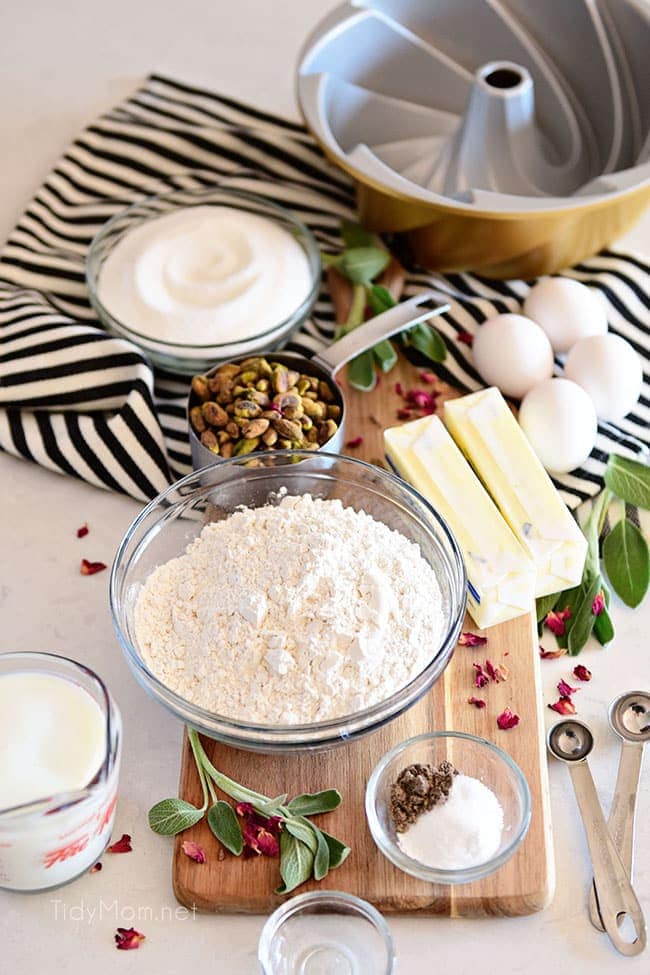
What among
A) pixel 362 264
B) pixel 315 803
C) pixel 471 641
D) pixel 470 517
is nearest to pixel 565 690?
pixel 471 641

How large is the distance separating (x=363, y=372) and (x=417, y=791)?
0.65m

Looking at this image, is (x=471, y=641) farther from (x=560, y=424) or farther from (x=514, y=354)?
(x=514, y=354)

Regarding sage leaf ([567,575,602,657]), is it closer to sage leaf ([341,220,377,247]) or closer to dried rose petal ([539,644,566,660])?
dried rose petal ([539,644,566,660])

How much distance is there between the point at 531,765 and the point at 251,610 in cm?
35

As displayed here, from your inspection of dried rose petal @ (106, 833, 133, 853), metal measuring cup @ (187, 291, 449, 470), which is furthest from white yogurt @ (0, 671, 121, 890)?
metal measuring cup @ (187, 291, 449, 470)

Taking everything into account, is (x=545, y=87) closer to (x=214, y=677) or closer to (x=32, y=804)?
(x=214, y=677)

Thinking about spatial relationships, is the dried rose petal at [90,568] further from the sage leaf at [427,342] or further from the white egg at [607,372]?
the white egg at [607,372]

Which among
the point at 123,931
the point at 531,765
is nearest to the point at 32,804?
the point at 123,931

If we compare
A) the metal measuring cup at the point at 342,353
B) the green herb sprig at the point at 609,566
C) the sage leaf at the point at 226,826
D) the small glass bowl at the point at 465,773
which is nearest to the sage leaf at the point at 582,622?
the green herb sprig at the point at 609,566

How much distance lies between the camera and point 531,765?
1.29 m

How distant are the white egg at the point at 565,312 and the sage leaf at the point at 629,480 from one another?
195 millimetres

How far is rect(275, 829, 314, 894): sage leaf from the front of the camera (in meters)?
1.19

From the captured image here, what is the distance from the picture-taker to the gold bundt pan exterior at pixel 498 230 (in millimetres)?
1607

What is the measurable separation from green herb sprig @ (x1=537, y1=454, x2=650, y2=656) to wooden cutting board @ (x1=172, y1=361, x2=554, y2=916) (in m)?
0.07
